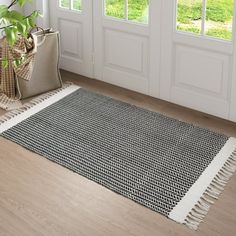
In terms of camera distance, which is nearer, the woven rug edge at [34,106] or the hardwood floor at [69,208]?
the hardwood floor at [69,208]

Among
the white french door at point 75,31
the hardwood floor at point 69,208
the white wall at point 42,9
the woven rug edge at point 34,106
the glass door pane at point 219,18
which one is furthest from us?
the white wall at point 42,9

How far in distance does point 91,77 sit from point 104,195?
1.60 m

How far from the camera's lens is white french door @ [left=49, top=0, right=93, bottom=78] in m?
3.67

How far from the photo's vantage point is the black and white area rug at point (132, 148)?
241cm

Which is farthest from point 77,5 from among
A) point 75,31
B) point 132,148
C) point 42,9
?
point 132,148

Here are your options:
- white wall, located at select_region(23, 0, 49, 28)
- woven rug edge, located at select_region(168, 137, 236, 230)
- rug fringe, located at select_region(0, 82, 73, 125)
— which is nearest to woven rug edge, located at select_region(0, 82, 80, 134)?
rug fringe, located at select_region(0, 82, 73, 125)

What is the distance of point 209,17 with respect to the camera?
2980mm

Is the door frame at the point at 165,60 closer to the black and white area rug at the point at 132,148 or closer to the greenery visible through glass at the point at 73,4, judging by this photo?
the black and white area rug at the point at 132,148

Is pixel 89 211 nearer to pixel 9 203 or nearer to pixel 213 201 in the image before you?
pixel 9 203

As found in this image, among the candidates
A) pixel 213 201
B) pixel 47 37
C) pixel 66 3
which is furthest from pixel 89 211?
pixel 66 3

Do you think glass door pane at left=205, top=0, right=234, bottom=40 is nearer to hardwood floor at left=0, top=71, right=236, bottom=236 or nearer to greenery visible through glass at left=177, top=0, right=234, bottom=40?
greenery visible through glass at left=177, top=0, right=234, bottom=40

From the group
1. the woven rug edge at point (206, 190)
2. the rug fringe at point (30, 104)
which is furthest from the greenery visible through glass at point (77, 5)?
the woven rug edge at point (206, 190)

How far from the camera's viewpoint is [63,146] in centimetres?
285

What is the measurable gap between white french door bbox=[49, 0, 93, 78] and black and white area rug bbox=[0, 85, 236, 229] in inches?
17.5
